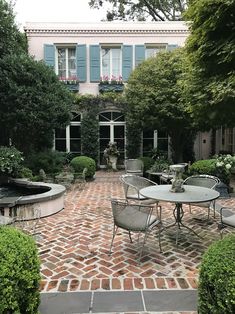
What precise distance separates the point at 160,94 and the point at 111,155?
4.10m

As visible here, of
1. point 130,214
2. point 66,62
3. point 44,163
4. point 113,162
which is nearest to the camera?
point 130,214

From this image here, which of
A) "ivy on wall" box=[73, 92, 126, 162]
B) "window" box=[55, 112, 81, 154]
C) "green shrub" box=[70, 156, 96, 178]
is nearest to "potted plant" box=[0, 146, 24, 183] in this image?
"green shrub" box=[70, 156, 96, 178]

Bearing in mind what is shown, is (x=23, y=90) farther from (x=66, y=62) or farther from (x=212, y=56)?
(x=66, y=62)

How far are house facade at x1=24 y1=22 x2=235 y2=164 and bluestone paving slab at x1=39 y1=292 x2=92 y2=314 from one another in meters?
10.9

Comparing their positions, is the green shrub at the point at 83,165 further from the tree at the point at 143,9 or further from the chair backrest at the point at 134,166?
the tree at the point at 143,9

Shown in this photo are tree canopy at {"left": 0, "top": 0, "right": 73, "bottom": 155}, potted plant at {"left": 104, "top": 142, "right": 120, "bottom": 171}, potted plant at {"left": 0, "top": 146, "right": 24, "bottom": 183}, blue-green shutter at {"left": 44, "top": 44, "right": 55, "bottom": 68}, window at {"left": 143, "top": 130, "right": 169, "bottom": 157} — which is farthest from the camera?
window at {"left": 143, "top": 130, "right": 169, "bottom": 157}

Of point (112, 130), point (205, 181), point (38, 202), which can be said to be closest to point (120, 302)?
point (38, 202)

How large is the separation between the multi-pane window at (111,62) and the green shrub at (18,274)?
11929mm

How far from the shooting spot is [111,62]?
1330 cm

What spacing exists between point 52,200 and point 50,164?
444cm

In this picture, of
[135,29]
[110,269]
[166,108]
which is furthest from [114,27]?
[110,269]

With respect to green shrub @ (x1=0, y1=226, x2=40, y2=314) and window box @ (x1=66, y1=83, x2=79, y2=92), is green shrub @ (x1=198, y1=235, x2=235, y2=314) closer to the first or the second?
green shrub @ (x1=0, y1=226, x2=40, y2=314)

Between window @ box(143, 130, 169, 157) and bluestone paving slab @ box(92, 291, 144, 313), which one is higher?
window @ box(143, 130, 169, 157)

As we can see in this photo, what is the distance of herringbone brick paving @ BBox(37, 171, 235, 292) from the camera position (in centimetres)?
305
